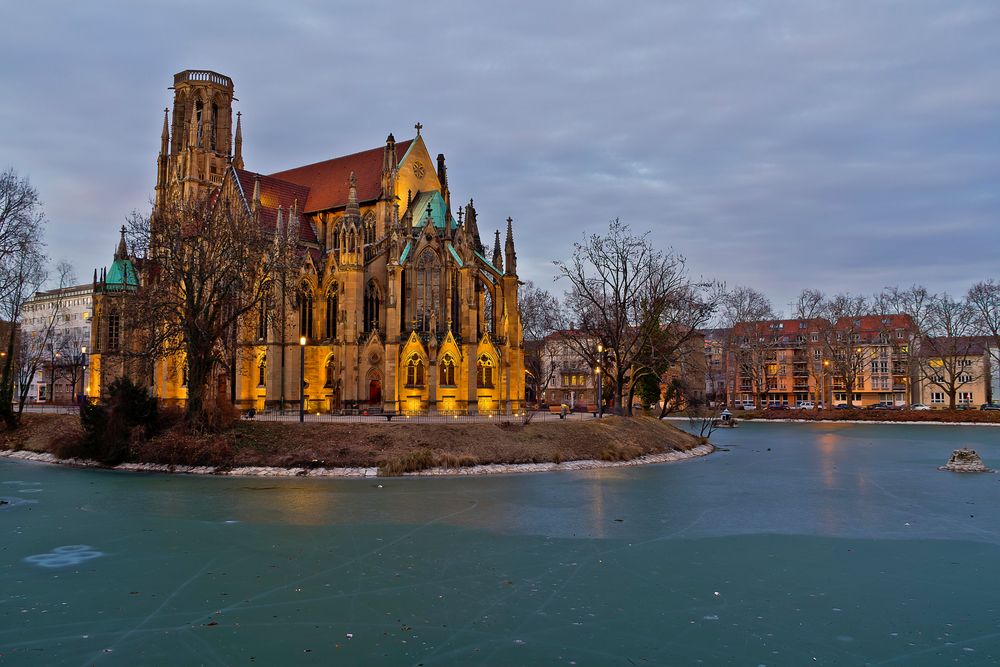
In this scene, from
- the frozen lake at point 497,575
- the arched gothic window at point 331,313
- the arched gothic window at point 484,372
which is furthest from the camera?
the arched gothic window at point 331,313

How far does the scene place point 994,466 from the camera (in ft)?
109

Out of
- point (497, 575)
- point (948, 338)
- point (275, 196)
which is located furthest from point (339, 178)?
point (948, 338)

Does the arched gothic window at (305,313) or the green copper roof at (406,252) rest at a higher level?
the green copper roof at (406,252)

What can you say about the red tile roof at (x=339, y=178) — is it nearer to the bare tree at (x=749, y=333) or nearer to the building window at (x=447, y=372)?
the building window at (x=447, y=372)

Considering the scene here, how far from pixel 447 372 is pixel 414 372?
6.78 feet

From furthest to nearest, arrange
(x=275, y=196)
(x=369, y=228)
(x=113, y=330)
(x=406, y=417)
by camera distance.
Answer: (x=113, y=330) < (x=275, y=196) < (x=369, y=228) < (x=406, y=417)

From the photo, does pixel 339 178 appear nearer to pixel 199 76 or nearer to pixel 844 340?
pixel 199 76

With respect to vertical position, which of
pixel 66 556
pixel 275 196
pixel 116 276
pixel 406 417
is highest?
pixel 275 196

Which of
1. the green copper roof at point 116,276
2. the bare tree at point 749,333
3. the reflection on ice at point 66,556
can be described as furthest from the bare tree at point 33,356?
the bare tree at point 749,333

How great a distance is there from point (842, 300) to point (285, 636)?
81785 mm

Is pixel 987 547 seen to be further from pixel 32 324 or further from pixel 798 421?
pixel 32 324

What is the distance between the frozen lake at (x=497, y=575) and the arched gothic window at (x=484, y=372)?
2070cm

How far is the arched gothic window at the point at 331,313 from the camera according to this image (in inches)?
1841

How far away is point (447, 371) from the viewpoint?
44.7 meters
